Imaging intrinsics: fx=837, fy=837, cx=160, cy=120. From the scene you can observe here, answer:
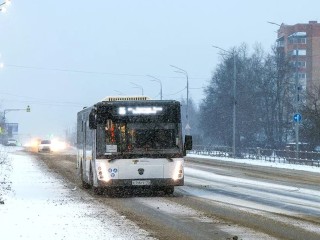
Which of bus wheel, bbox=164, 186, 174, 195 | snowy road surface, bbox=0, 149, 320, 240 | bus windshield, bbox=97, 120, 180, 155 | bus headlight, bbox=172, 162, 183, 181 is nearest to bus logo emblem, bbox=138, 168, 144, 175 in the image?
bus windshield, bbox=97, 120, 180, 155

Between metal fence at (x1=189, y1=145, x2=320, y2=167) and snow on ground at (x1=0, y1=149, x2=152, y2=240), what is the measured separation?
2624 centimetres

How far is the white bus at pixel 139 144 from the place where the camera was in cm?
2320

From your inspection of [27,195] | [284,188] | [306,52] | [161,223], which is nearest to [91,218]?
[161,223]

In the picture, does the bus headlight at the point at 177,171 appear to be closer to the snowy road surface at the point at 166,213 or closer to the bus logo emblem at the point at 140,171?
the snowy road surface at the point at 166,213

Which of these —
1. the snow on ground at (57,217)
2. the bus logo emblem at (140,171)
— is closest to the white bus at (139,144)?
the bus logo emblem at (140,171)

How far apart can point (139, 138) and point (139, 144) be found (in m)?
0.18

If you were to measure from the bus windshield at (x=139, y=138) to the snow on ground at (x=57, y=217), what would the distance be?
163 centimetres

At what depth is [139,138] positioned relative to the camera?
2328 cm

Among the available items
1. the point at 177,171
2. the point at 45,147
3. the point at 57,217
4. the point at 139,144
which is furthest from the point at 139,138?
the point at 45,147

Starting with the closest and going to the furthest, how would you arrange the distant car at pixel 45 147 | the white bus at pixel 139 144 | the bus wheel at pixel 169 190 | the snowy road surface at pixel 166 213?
the snowy road surface at pixel 166 213, the white bus at pixel 139 144, the bus wheel at pixel 169 190, the distant car at pixel 45 147

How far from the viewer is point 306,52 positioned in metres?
144

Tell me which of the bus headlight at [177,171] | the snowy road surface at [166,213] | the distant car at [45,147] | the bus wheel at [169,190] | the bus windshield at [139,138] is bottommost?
the snowy road surface at [166,213]

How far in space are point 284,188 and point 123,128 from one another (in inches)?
254

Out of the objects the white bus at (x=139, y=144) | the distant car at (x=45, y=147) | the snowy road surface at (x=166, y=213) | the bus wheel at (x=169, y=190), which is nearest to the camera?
the snowy road surface at (x=166, y=213)
